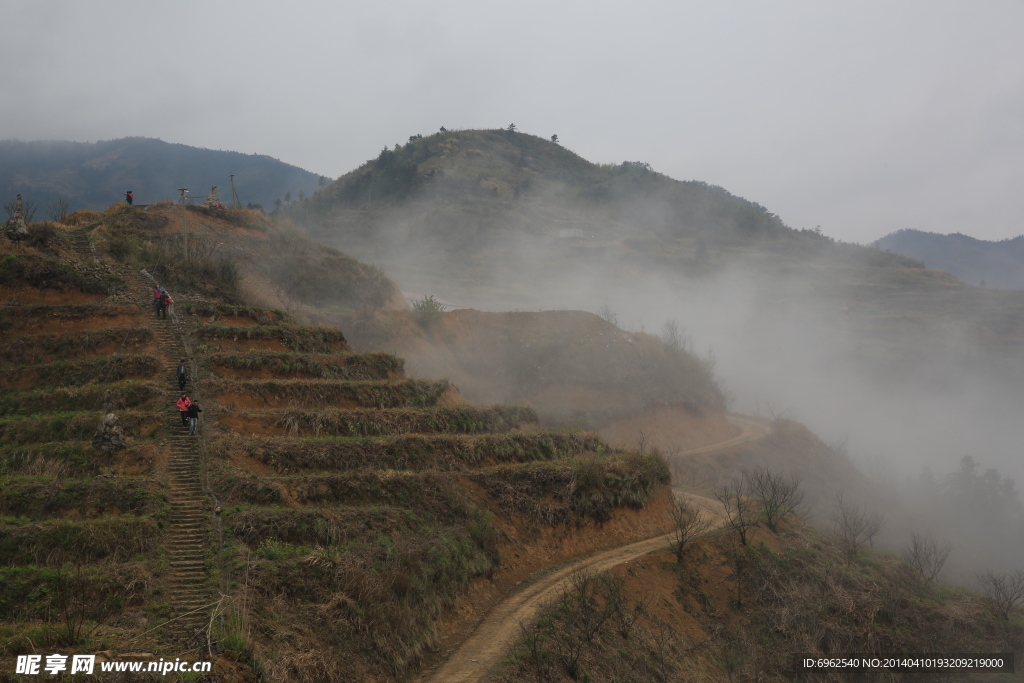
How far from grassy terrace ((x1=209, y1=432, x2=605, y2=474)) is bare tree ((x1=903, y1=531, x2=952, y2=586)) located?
53.2ft

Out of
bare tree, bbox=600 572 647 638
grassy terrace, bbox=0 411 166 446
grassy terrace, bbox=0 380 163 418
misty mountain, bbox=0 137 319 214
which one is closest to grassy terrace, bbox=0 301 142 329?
grassy terrace, bbox=0 380 163 418

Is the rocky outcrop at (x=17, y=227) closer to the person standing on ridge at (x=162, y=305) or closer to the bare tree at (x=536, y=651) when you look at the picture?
the person standing on ridge at (x=162, y=305)

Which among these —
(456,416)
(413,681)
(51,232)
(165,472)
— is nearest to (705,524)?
(456,416)

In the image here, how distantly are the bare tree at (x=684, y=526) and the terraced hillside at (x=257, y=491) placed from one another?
1047 millimetres

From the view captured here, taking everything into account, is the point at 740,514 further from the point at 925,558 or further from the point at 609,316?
the point at 609,316

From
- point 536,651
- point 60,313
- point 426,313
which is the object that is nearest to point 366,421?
point 536,651

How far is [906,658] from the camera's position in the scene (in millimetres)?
20281

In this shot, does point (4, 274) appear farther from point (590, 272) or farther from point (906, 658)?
point (590, 272)

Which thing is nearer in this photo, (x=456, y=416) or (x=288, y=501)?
(x=288, y=501)

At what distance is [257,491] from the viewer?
15719 mm

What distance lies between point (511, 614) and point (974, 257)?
8266 inches

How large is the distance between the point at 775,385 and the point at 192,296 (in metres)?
64.4

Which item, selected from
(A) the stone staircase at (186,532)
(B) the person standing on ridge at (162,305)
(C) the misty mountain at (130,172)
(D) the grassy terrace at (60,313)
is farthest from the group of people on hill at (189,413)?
(C) the misty mountain at (130,172)

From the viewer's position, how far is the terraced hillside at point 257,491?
11.2m
